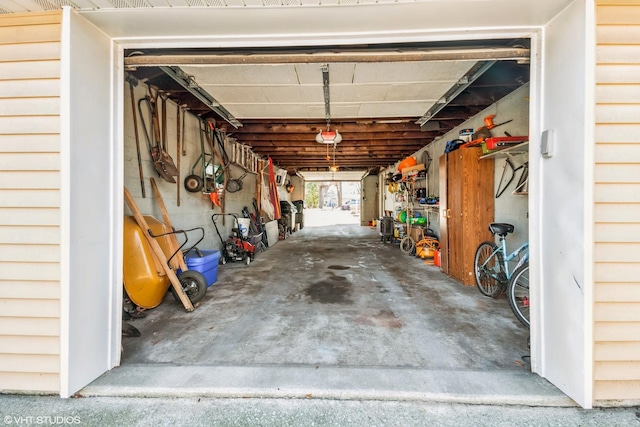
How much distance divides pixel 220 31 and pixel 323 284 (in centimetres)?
319

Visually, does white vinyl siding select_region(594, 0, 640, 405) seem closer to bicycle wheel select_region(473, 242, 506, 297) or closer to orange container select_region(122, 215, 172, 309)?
bicycle wheel select_region(473, 242, 506, 297)

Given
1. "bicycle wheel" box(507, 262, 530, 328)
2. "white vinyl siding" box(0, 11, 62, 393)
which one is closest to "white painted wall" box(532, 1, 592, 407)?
"bicycle wheel" box(507, 262, 530, 328)

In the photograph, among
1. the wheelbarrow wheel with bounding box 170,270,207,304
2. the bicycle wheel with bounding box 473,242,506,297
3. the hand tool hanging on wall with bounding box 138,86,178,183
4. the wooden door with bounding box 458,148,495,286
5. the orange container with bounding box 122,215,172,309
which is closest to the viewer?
the orange container with bounding box 122,215,172,309

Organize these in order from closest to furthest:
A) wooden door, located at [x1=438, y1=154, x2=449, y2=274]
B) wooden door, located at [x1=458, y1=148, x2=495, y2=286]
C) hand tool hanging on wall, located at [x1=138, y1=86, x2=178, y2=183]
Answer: hand tool hanging on wall, located at [x1=138, y1=86, x2=178, y2=183]
wooden door, located at [x1=458, y1=148, x2=495, y2=286]
wooden door, located at [x1=438, y1=154, x2=449, y2=274]

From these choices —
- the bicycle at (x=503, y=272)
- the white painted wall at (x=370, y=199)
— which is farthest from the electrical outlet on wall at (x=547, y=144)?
the white painted wall at (x=370, y=199)

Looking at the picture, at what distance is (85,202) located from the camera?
1.59 metres

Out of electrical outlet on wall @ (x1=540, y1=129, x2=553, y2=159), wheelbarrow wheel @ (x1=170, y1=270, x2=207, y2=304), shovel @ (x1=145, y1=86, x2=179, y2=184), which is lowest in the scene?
wheelbarrow wheel @ (x1=170, y1=270, x2=207, y2=304)

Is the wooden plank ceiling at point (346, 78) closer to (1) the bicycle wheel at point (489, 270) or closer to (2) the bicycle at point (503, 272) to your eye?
(2) the bicycle at point (503, 272)

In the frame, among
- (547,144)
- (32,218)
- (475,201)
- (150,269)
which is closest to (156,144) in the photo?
(150,269)

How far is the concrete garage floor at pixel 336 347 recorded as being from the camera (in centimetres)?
157

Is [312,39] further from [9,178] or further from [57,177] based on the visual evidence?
[9,178]

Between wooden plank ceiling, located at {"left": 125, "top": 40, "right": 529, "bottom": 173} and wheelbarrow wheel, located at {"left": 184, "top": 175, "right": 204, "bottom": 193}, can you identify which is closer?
wooden plank ceiling, located at {"left": 125, "top": 40, "right": 529, "bottom": 173}

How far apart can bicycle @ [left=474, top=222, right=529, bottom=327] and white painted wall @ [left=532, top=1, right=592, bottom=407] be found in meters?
0.94

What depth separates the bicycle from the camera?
251 cm
